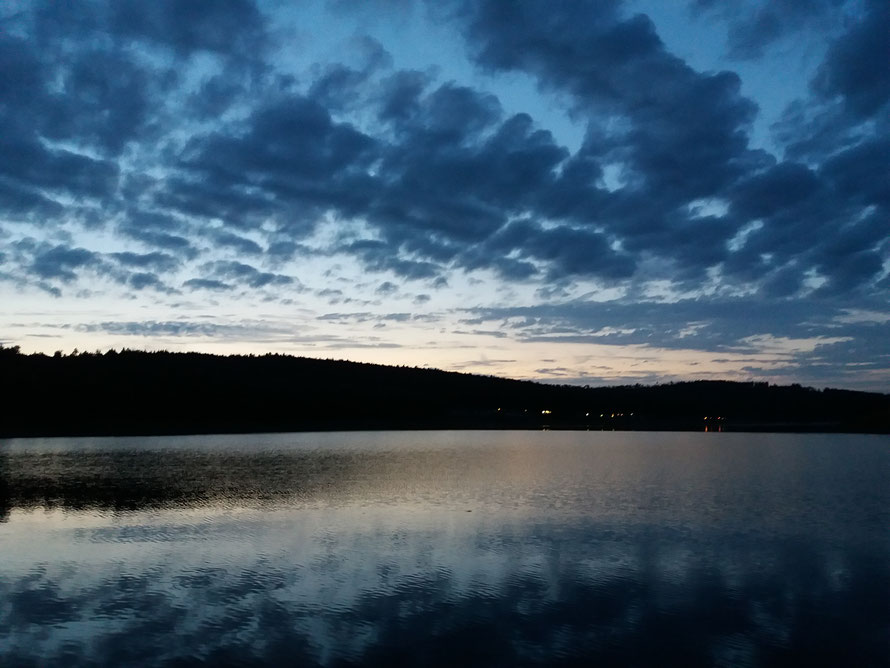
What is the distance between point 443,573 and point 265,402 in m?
136

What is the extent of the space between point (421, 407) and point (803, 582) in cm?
15351

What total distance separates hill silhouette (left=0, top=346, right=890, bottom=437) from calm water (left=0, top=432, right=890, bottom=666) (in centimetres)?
8703

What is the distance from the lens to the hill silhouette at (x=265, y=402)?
119 meters

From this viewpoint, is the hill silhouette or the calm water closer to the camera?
the calm water

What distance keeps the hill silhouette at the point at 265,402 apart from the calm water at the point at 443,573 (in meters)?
87.0

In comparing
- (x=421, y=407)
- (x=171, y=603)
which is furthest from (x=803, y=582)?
(x=421, y=407)

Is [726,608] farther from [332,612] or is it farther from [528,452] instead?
[528,452]

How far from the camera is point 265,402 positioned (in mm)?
148875

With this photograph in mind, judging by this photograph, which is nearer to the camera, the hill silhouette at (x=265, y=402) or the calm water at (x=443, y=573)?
the calm water at (x=443, y=573)

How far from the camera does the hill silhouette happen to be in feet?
391

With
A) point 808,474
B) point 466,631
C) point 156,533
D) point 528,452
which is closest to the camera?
point 466,631

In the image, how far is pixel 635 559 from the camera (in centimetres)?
2023

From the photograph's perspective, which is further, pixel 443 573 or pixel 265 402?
pixel 265 402

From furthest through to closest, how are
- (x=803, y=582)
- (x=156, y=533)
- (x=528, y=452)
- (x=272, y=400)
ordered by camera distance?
(x=272, y=400), (x=528, y=452), (x=156, y=533), (x=803, y=582)
